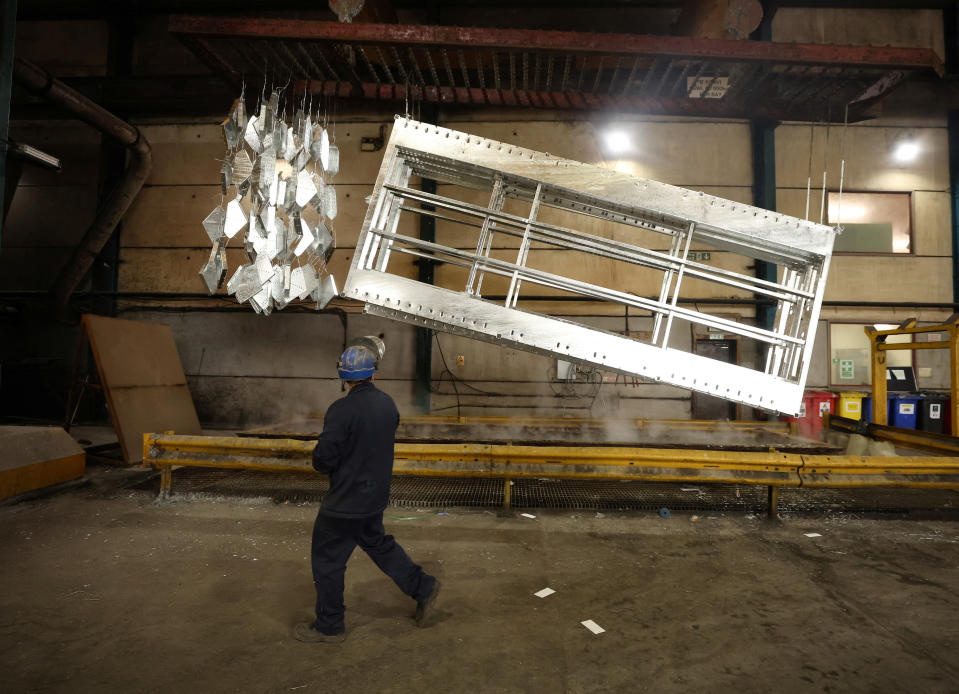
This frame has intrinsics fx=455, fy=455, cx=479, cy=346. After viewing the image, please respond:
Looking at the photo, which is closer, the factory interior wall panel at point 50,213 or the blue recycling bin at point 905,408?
the blue recycling bin at point 905,408

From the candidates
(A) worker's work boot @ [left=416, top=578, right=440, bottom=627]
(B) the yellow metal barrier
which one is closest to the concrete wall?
(B) the yellow metal barrier

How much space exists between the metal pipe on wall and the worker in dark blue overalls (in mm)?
9552

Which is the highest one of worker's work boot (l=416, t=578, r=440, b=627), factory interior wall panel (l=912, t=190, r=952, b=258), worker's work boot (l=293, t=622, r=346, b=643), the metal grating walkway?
factory interior wall panel (l=912, t=190, r=952, b=258)

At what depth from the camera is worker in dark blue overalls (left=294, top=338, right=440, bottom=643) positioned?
2.58 meters

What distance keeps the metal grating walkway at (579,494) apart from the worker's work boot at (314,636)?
2.19 meters

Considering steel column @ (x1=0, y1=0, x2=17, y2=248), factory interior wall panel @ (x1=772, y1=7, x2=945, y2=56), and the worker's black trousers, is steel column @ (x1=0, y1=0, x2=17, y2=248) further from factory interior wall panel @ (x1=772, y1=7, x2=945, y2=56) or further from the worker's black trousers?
factory interior wall panel @ (x1=772, y1=7, x2=945, y2=56)

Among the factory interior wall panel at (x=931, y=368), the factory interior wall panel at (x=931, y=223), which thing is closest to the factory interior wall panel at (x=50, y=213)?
the factory interior wall panel at (x=931, y=223)

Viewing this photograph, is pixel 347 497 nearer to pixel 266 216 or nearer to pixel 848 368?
pixel 266 216

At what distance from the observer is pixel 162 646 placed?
8.34 ft

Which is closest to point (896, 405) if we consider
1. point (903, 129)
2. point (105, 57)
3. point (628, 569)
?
point (903, 129)

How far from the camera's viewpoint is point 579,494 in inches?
205

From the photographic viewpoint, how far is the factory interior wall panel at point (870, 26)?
376 inches

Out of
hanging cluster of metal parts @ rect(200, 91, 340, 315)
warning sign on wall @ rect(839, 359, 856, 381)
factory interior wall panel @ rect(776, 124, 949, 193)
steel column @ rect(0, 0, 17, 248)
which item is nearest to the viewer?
hanging cluster of metal parts @ rect(200, 91, 340, 315)

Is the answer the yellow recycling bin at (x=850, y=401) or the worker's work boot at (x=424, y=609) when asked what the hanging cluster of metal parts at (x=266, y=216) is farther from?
the yellow recycling bin at (x=850, y=401)
